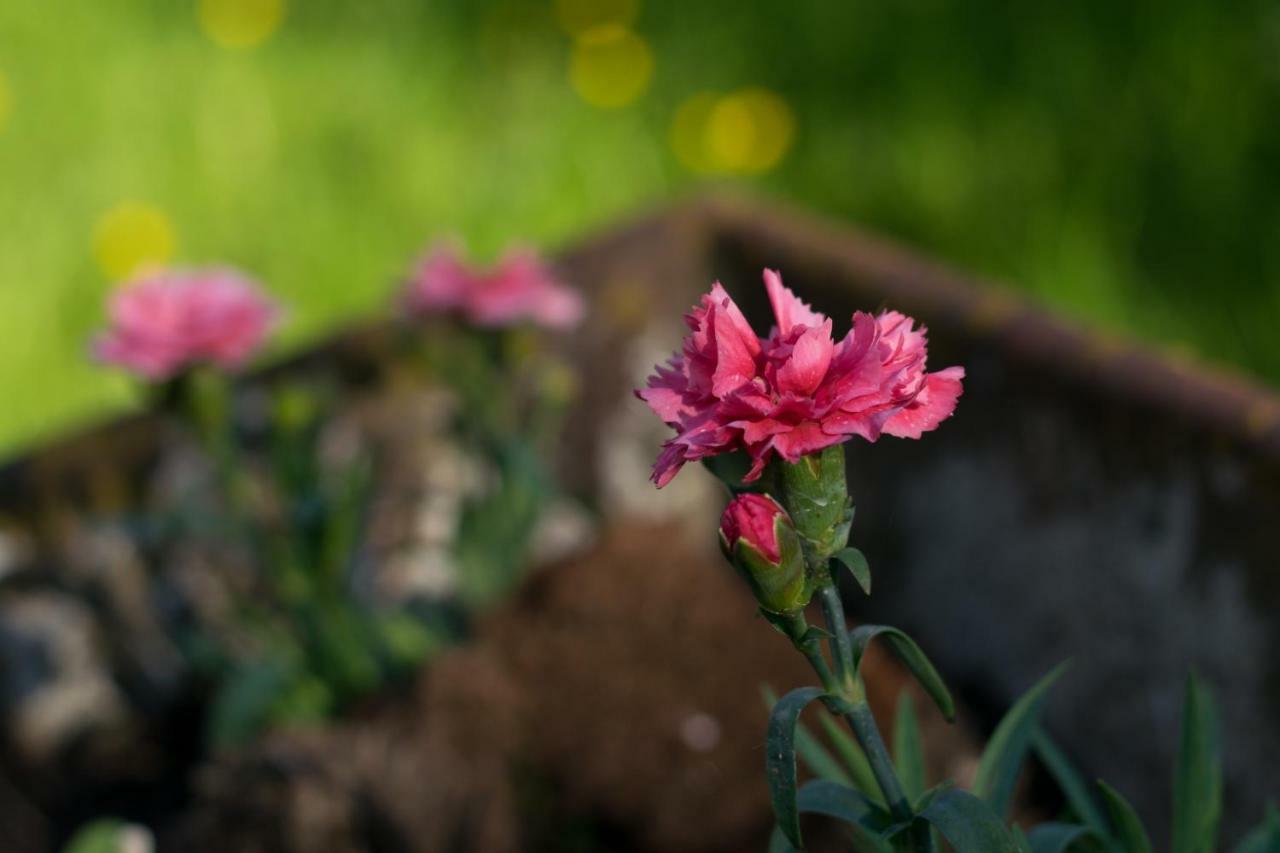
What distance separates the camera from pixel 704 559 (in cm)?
174

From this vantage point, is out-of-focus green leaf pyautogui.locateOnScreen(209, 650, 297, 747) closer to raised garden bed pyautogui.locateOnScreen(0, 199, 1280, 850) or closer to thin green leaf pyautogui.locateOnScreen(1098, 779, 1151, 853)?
raised garden bed pyautogui.locateOnScreen(0, 199, 1280, 850)

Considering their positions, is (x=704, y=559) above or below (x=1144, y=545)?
below

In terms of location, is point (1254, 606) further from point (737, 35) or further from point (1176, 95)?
point (737, 35)

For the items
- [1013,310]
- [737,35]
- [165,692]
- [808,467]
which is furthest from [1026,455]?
[737,35]

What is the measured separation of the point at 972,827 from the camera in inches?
26.2

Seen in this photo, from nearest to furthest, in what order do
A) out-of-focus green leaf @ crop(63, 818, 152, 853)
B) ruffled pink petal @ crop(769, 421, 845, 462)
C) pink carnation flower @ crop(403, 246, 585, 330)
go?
ruffled pink petal @ crop(769, 421, 845, 462), out-of-focus green leaf @ crop(63, 818, 152, 853), pink carnation flower @ crop(403, 246, 585, 330)

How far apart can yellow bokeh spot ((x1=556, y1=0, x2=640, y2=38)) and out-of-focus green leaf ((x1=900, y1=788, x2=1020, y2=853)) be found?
233 cm

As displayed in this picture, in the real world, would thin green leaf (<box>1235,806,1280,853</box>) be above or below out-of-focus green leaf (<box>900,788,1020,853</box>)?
below

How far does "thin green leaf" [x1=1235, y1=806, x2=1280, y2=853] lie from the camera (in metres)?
0.85

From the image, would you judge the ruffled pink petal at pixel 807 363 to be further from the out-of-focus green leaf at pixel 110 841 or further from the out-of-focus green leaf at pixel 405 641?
the out-of-focus green leaf at pixel 405 641

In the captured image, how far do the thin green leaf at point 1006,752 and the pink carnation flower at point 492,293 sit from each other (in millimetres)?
727

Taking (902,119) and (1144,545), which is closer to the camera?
(1144,545)

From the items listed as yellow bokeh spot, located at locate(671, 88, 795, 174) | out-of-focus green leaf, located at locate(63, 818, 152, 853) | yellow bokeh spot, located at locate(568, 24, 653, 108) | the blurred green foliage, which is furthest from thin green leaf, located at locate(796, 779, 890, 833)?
yellow bokeh spot, located at locate(568, 24, 653, 108)

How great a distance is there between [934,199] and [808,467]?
1.62 metres
